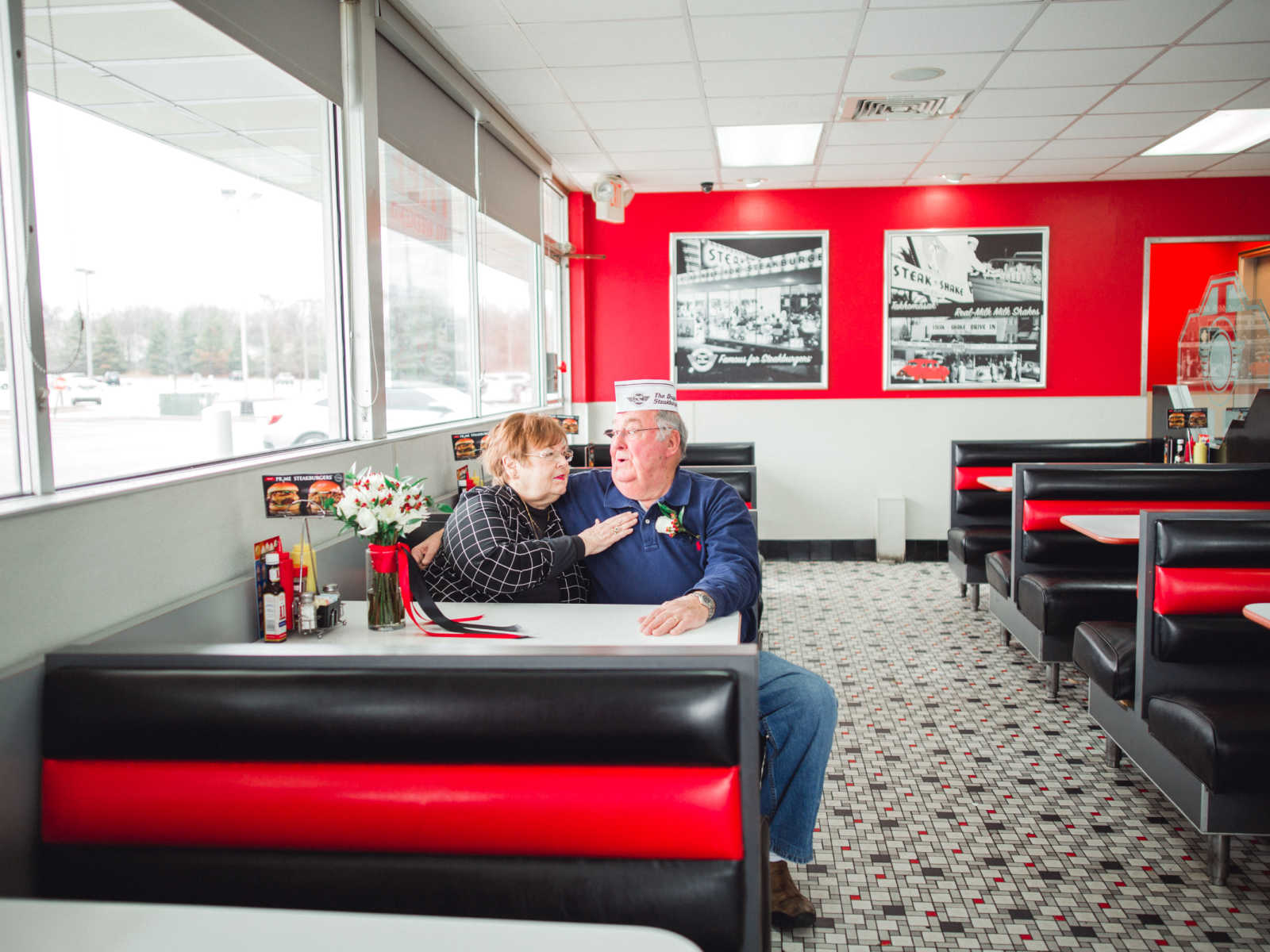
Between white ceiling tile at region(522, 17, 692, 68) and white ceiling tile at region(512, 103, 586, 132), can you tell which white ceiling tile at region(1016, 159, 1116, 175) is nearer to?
white ceiling tile at region(512, 103, 586, 132)

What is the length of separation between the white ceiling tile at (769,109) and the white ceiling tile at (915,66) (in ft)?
0.89

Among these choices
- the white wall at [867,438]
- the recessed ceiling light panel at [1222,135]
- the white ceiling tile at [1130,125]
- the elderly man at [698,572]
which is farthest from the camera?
the white wall at [867,438]

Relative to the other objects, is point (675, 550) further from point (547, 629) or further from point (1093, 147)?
point (1093, 147)

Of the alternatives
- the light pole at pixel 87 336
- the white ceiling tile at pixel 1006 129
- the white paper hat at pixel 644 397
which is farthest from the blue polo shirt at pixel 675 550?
the white ceiling tile at pixel 1006 129

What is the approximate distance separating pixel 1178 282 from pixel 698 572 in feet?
30.3

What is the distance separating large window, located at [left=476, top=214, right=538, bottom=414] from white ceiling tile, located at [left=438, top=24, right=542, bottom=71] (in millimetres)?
954

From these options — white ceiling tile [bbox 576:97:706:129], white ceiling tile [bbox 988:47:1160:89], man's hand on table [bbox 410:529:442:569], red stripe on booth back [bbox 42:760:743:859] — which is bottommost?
red stripe on booth back [bbox 42:760:743:859]

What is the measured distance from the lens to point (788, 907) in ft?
8.15

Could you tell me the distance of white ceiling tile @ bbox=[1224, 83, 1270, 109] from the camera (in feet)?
17.4

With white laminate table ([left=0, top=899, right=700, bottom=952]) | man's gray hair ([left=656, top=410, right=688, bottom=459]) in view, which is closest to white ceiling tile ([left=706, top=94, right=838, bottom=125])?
man's gray hair ([left=656, top=410, right=688, bottom=459])

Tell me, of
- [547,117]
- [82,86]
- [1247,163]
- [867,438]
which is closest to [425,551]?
[82,86]

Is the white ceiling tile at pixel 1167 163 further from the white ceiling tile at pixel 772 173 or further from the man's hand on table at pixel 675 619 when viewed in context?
the man's hand on table at pixel 675 619

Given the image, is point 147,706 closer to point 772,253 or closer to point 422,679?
point 422,679

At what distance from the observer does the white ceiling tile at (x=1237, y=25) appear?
410 cm
